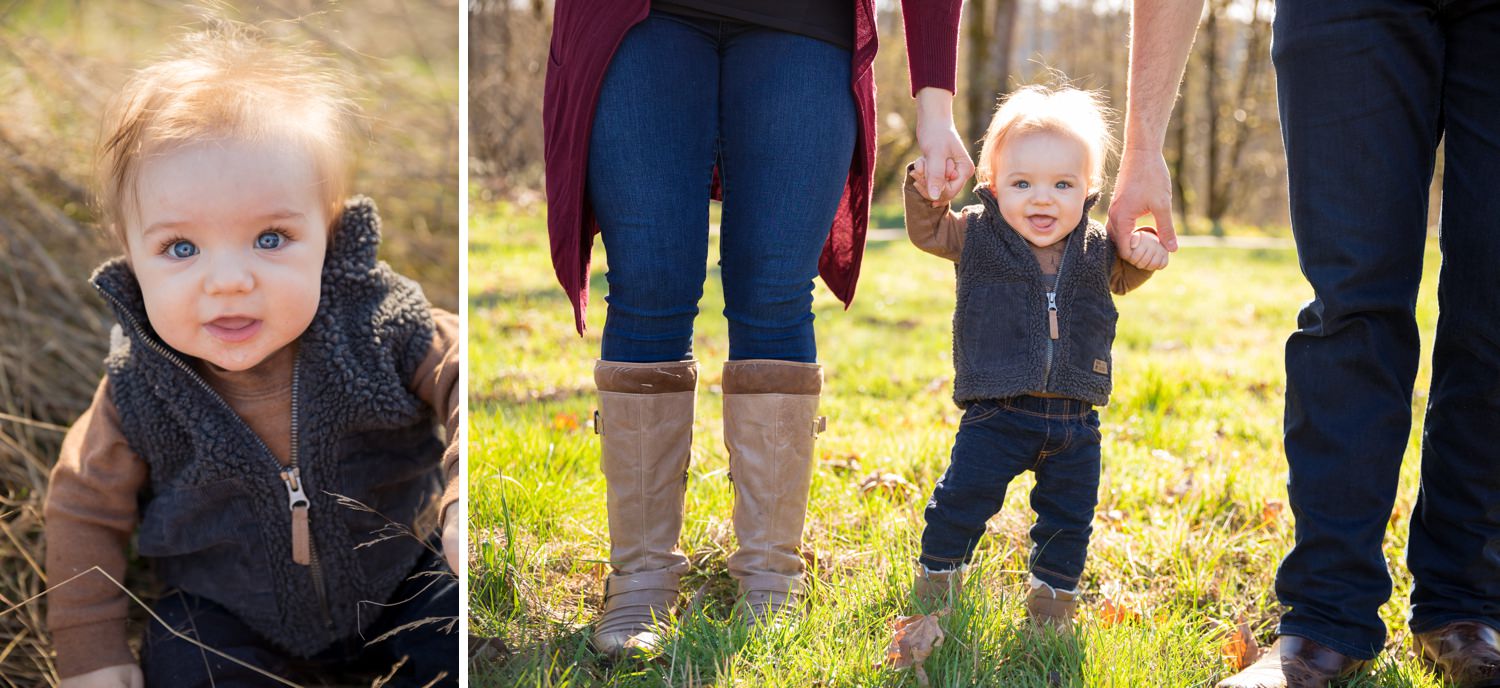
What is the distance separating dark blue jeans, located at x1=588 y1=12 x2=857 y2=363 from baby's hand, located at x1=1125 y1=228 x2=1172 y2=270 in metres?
0.55

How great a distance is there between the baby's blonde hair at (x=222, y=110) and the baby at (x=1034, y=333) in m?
1.12

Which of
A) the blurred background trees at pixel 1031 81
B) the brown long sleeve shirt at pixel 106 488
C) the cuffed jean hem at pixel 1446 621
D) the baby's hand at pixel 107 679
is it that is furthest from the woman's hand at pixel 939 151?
the blurred background trees at pixel 1031 81

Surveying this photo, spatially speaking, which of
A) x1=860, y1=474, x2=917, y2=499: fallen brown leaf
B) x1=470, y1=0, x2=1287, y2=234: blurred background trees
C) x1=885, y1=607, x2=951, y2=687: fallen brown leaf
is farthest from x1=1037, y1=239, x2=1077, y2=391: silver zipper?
x1=470, y1=0, x2=1287, y2=234: blurred background trees

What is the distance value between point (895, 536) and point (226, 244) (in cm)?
140

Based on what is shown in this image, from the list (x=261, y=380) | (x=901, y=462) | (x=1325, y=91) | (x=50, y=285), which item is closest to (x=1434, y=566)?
(x=1325, y=91)

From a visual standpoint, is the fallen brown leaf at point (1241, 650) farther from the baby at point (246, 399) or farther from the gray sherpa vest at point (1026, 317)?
the baby at point (246, 399)

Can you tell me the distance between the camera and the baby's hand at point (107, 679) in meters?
2.22

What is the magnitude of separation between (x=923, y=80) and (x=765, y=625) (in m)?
1.00

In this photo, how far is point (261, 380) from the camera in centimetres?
233

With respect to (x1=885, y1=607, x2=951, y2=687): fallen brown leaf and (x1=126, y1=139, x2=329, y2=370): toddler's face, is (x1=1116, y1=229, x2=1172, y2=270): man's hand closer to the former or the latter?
(x1=885, y1=607, x2=951, y2=687): fallen brown leaf

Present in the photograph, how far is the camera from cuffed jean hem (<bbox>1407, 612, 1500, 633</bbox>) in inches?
81.6

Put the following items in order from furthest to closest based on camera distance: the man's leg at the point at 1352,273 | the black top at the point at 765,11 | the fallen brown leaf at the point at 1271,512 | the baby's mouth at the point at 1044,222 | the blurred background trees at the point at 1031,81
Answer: the blurred background trees at the point at 1031,81
the fallen brown leaf at the point at 1271,512
the baby's mouth at the point at 1044,222
the black top at the point at 765,11
the man's leg at the point at 1352,273

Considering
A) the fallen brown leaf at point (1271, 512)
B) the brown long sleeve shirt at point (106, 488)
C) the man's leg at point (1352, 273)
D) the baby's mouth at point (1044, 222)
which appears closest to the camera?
the man's leg at point (1352, 273)

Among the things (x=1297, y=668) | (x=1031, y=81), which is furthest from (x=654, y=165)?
(x=1031, y=81)
